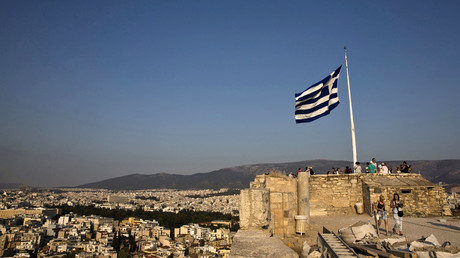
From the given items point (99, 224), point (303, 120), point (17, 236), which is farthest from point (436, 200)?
point (99, 224)

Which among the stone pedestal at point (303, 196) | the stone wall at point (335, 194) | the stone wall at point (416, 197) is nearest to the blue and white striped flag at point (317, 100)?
the stone wall at point (335, 194)

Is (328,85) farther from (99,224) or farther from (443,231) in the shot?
(99,224)

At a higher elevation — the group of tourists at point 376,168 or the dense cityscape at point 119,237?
the group of tourists at point 376,168

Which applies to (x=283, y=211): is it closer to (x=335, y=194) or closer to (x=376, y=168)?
(x=335, y=194)

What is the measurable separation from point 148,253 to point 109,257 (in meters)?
5.52

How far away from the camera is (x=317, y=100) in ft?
56.4

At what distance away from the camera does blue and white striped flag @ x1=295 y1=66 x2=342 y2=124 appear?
Result: 55.4 feet

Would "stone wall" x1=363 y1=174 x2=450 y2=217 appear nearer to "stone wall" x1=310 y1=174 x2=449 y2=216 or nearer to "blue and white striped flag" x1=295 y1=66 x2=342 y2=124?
"stone wall" x1=310 y1=174 x2=449 y2=216

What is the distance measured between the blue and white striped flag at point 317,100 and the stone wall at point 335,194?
143 inches

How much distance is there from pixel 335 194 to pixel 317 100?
4.94 metres

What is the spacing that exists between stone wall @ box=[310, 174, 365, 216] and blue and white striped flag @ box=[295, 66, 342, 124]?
3641mm

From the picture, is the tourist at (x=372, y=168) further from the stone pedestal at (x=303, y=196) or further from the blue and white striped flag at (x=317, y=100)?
the stone pedestal at (x=303, y=196)

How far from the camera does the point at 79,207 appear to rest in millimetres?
98375

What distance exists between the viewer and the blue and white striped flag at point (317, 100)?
16891mm
